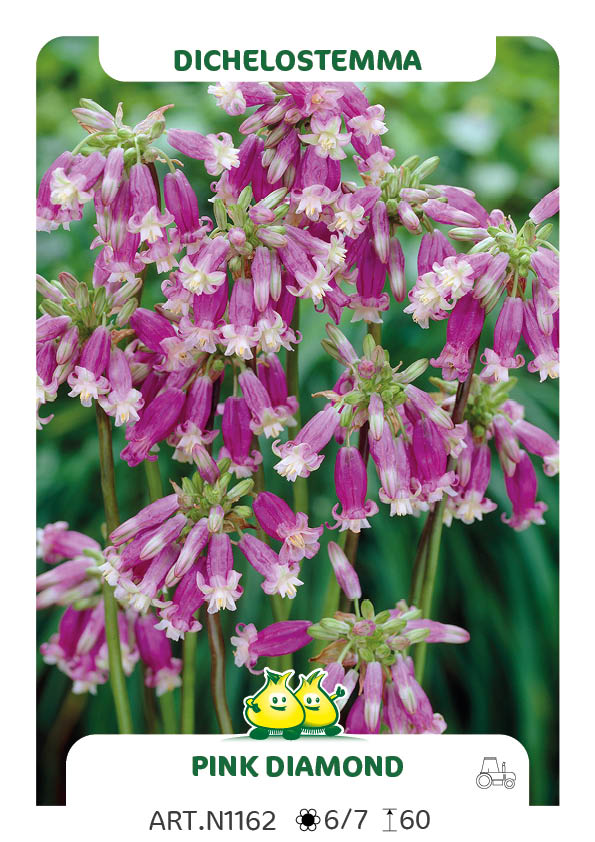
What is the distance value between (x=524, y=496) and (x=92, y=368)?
80cm

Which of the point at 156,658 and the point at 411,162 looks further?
the point at 156,658

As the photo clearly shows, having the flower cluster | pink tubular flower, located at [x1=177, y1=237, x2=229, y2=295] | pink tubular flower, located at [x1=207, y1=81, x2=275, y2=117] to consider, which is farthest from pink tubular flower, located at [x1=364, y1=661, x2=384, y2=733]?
pink tubular flower, located at [x1=207, y1=81, x2=275, y2=117]

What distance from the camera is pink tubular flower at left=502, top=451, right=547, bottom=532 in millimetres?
1864

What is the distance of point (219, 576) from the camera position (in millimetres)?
1663

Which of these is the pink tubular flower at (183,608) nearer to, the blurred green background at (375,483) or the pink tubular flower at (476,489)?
the blurred green background at (375,483)

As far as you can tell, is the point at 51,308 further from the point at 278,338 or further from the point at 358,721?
the point at 358,721

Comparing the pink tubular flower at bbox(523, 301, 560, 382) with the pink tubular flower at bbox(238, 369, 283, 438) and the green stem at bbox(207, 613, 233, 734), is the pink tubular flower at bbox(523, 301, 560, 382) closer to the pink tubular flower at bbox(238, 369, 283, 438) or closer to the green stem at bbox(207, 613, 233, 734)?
the pink tubular flower at bbox(238, 369, 283, 438)

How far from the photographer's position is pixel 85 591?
1852 mm

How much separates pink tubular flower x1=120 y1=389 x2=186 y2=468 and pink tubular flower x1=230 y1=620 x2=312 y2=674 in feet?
1.17

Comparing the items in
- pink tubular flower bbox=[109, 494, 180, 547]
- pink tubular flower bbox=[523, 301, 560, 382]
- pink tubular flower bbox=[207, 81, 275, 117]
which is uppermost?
pink tubular flower bbox=[207, 81, 275, 117]

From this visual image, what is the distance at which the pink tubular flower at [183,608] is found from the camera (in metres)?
1.69

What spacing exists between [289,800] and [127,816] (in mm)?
277

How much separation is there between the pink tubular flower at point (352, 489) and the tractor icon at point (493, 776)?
0.48m

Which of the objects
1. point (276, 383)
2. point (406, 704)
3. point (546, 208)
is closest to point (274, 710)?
point (406, 704)
